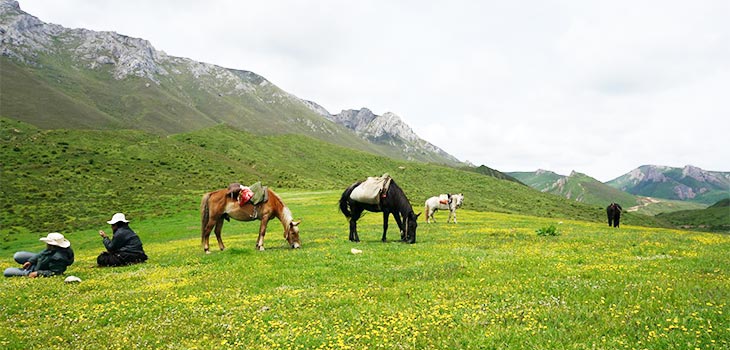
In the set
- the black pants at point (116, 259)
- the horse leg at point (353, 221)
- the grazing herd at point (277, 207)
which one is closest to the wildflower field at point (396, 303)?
the black pants at point (116, 259)

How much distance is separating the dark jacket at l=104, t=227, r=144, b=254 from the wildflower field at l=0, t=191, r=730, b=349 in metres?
1.39

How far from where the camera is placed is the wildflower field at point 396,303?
22.1 ft

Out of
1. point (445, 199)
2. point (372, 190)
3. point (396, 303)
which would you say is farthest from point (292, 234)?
point (445, 199)

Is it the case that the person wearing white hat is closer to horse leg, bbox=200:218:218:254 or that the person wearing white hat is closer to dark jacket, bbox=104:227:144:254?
dark jacket, bbox=104:227:144:254

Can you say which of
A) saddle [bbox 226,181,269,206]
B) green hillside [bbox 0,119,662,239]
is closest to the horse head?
saddle [bbox 226,181,269,206]

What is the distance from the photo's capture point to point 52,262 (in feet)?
48.3

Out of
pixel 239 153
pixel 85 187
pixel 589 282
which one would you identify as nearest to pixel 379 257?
pixel 589 282

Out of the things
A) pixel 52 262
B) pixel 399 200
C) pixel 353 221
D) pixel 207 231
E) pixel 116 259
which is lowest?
pixel 116 259

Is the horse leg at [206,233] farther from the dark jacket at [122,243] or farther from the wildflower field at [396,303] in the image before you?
the wildflower field at [396,303]

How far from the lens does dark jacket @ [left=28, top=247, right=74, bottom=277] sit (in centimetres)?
1470

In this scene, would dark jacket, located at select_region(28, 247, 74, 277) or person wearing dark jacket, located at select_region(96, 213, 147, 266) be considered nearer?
dark jacket, located at select_region(28, 247, 74, 277)

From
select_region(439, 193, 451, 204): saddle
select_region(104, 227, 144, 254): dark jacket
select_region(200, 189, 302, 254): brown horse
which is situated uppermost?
select_region(439, 193, 451, 204): saddle

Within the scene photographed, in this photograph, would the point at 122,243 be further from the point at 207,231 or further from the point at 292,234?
the point at 292,234

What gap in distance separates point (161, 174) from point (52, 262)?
7211 cm
